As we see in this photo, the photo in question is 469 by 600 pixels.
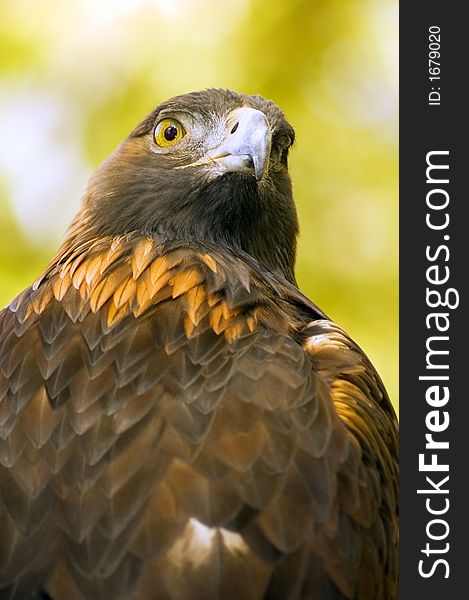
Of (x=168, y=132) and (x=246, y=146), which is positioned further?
(x=168, y=132)

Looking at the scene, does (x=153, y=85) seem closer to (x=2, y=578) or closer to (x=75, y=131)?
(x=75, y=131)

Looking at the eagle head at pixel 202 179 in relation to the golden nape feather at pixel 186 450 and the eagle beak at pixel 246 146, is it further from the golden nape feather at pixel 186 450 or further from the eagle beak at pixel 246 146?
the golden nape feather at pixel 186 450

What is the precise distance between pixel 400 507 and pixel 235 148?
4.45 ft

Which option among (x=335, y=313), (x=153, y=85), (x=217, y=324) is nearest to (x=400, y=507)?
(x=217, y=324)

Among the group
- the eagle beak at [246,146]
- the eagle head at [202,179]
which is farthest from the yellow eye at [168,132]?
the eagle beak at [246,146]

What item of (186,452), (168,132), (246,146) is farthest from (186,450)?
(168,132)

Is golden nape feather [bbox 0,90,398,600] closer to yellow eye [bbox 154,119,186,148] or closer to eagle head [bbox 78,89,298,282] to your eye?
eagle head [bbox 78,89,298,282]

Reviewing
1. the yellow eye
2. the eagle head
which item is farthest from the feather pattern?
the yellow eye

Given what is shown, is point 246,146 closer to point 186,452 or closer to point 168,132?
point 168,132

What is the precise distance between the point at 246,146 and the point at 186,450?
1.16 metres

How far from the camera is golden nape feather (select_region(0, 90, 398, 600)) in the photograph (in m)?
2.87

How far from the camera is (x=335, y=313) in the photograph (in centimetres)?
665

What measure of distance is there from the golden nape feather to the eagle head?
0.38m

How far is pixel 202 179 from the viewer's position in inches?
148
